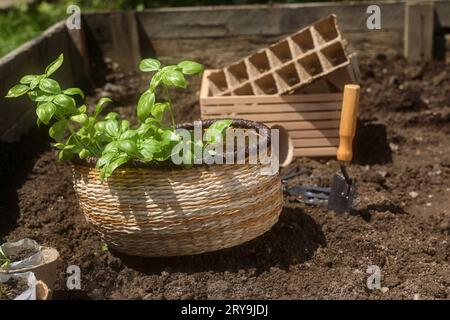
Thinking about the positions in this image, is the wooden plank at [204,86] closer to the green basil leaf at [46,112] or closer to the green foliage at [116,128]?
the green foliage at [116,128]

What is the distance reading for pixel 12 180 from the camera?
4.23m

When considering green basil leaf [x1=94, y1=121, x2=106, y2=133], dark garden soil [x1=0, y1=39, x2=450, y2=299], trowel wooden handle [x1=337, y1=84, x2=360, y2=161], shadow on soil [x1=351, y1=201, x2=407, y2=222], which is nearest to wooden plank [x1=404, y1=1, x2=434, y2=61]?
dark garden soil [x1=0, y1=39, x2=450, y2=299]

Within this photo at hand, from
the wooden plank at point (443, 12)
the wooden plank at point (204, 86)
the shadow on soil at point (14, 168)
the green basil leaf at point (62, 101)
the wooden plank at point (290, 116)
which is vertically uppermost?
the green basil leaf at point (62, 101)

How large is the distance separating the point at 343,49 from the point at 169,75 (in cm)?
152

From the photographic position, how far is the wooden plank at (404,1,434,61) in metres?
5.55

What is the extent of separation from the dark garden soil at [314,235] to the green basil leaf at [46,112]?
68 cm

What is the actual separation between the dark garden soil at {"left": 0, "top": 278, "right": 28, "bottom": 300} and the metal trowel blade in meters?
1.66

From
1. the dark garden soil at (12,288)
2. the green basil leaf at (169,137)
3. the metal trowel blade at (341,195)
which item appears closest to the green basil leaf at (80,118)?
the green basil leaf at (169,137)

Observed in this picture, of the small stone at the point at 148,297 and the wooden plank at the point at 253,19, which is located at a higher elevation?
the wooden plank at the point at 253,19

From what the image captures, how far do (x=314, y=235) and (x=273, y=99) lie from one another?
1.13m

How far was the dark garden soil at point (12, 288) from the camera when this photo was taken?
289 centimetres

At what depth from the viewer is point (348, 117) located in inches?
147

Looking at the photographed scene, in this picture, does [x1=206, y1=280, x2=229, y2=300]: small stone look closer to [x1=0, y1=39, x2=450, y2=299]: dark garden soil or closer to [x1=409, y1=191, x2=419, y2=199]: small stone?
[x1=0, y1=39, x2=450, y2=299]: dark garden soil

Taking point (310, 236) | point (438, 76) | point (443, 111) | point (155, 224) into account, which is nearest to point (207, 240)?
point (155, 224)
